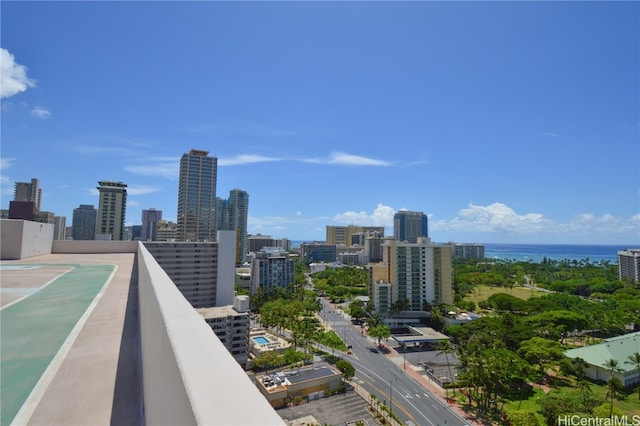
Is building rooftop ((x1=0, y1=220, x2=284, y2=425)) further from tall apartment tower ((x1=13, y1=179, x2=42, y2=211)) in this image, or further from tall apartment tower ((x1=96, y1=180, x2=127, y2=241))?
tall apartment tower ((x1=13, y1=179, x2=42, y2=211))

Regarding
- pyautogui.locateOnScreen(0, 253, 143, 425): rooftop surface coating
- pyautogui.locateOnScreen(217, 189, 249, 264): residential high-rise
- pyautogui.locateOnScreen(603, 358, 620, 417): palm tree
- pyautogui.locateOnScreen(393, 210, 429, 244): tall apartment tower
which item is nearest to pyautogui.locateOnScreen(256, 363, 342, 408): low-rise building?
pyautogui.locateOnScreen(603, 358, 620, 417): palm tree

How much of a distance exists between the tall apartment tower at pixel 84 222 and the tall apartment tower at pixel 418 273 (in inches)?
1761

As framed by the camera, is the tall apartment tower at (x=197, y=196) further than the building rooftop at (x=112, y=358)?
Yes

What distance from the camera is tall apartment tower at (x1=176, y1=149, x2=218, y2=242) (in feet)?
129

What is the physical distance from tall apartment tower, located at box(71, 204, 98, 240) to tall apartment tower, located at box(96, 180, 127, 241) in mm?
14691

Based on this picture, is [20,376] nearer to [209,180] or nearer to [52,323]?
[52,323]

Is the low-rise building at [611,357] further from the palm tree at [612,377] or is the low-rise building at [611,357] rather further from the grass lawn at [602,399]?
the grass lawn at [602,399]

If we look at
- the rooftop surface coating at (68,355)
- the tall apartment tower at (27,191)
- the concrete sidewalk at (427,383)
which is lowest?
the concrete sidewalk at (427,383)

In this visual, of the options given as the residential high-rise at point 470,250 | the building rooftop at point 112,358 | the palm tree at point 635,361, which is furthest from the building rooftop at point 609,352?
the residential high-rise at point 470,250

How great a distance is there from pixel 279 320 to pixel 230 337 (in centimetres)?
663

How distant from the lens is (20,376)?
1895mm

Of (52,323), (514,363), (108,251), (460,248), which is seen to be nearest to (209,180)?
(108,251)

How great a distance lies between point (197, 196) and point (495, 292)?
37.7 m

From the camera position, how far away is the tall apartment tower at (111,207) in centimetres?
3597
